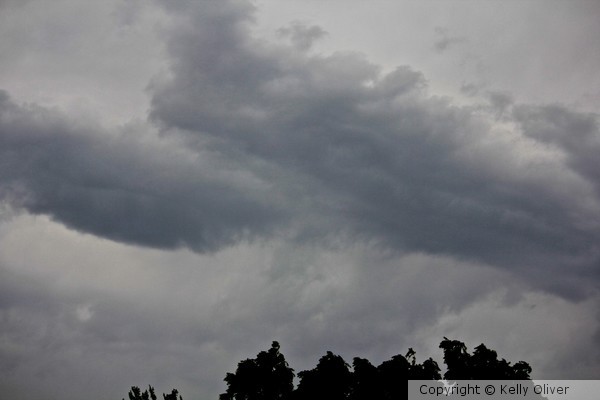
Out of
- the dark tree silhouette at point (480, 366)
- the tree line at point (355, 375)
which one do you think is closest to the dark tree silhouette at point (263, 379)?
the tree line at point (355, 375)

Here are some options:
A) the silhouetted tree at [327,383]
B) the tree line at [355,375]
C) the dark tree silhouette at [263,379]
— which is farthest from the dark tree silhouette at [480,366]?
the dark tree silhouette at [263,379]

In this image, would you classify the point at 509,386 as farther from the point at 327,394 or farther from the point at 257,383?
the point at 257,383

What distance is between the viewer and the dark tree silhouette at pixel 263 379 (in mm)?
61406

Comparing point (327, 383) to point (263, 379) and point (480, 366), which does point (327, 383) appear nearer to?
point (263, 379)

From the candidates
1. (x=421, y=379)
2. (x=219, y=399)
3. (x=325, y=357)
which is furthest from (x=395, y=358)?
(x=219, y=399)

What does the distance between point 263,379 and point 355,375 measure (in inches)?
326

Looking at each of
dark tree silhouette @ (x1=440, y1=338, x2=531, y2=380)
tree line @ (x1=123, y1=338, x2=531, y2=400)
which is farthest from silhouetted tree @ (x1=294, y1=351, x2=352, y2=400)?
dark tree silhouette @ (x1=440, y1=338, x2=531, y2=380)

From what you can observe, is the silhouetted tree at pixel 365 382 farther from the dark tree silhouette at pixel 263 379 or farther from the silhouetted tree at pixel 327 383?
the dark tree silhouette at pixel 263 379

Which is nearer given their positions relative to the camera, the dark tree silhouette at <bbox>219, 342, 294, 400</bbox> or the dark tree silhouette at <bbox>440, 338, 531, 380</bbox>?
the dark tree silhouette at <bbox>440, 338, 531, 380</bbox>

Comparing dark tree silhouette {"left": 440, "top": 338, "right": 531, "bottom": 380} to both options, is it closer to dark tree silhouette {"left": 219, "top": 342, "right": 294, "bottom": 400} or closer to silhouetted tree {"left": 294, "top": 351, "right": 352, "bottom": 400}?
silhouetted tree {"left": 294, "top": 351, "right": 352, "bottom": 400}

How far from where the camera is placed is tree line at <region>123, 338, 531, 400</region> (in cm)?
5584

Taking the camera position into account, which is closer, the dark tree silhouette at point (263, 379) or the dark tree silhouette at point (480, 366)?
the dark tree silhouette at point (480, 366)

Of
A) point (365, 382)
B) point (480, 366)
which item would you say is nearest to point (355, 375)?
point (365, 382)

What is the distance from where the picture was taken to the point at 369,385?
58.1 meters
